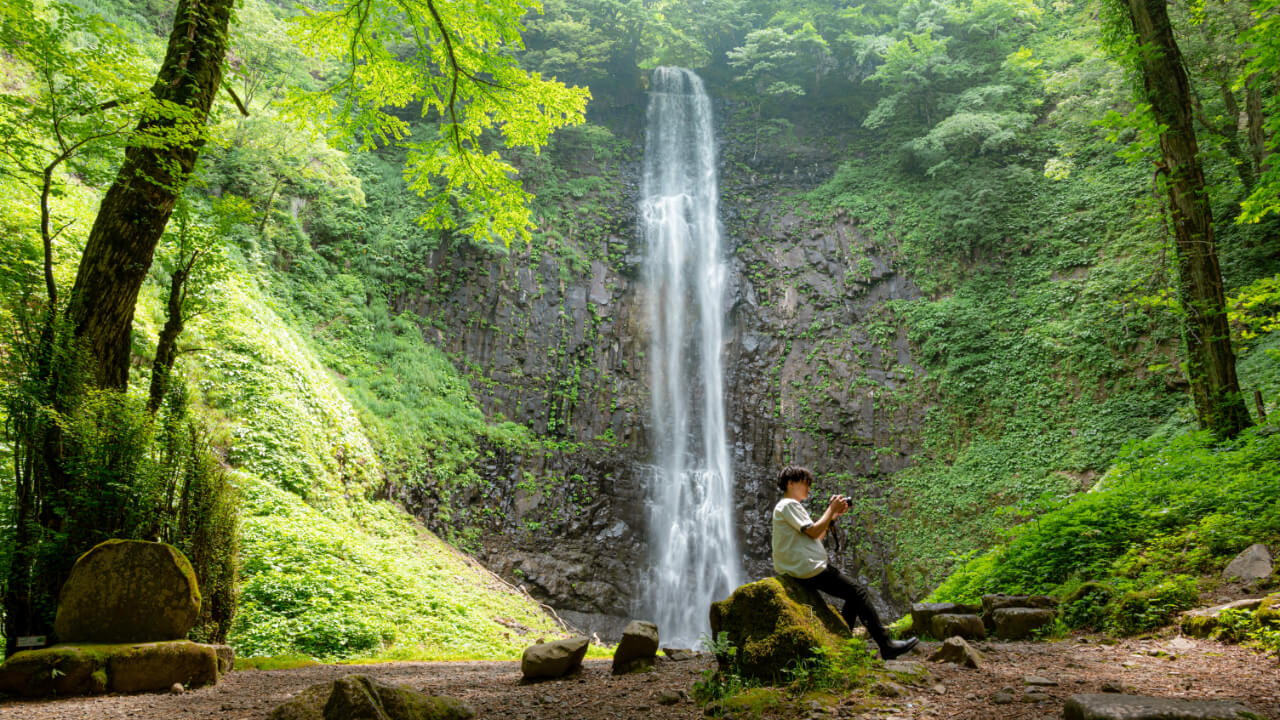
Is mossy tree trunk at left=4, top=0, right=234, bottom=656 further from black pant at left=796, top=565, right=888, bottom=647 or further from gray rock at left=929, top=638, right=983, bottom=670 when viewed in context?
gray rock at left=929, top=638, right=983, bottom=670

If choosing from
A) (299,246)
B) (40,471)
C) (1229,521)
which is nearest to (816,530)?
(1229,521)

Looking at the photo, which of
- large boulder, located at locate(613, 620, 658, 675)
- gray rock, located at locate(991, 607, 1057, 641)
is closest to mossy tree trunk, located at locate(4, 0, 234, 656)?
large boulder, located at locate(613, 620, 658, 675)

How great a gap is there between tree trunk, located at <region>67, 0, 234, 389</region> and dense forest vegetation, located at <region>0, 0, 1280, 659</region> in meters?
0.04

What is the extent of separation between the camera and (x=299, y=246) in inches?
632

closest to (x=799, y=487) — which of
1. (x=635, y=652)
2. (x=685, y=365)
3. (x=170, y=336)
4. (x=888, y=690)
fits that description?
(x=888, y=690)

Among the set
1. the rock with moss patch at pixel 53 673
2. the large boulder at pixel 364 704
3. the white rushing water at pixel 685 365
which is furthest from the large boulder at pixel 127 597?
the white rushing water at pixel 685 365

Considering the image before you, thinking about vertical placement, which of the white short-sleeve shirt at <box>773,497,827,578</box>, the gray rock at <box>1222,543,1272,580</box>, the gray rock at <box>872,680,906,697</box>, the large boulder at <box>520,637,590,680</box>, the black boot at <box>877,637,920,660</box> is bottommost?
the large boulder at <box>520,637,590,680</box>

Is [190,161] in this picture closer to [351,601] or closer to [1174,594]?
[351,601]

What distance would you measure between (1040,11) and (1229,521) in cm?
2166

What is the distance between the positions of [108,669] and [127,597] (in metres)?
0.49

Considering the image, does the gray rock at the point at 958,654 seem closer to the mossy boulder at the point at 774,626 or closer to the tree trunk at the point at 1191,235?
the mossy boulder at the point at 774,626

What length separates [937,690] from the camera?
2.86 meters

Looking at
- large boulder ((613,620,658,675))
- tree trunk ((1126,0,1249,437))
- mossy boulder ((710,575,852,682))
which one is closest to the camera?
mossy boulder ((710,575,852,682))

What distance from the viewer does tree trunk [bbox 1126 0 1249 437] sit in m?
6.12
